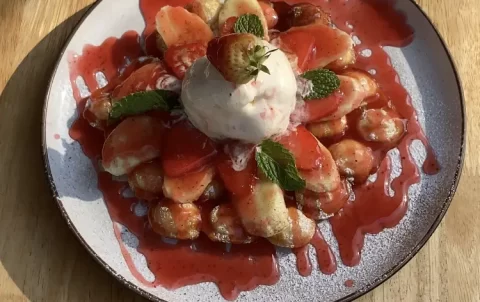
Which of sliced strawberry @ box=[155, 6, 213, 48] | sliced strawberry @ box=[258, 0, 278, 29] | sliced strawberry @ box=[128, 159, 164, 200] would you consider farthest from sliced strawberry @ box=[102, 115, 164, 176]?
sliced strawberry @ box=[258, 0, 278, 29]

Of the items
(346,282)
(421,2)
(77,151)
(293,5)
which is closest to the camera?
(346,282)

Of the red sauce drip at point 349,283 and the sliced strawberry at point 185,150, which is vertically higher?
the sliced strawberry at point 185,150

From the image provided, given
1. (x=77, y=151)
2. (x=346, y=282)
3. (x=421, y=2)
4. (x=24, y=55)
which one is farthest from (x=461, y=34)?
(x=24, y=55)

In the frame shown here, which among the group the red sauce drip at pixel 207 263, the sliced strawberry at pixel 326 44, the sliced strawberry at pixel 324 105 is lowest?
the red sauce drip at pixel 207 263

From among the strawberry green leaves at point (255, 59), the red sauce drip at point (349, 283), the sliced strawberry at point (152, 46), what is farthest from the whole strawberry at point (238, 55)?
the red sauce drip at point (349, 283)

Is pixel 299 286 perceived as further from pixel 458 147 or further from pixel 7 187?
pixel 7 187

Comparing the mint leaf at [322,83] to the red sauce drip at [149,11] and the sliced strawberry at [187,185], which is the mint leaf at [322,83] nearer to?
the sliced strawberry at [187,185]

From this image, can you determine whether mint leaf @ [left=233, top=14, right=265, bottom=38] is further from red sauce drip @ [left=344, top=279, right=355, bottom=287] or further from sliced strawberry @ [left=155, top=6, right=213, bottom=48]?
red sauce drip @ [left=344, top=279, right=355, bottom=287]
